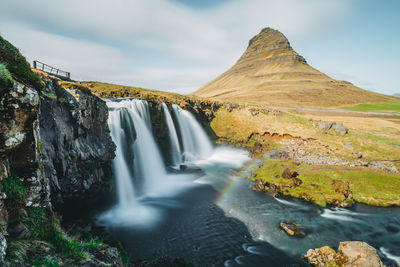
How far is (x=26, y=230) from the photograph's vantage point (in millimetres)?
5297

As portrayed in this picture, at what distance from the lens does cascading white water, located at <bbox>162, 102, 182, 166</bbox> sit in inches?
1247

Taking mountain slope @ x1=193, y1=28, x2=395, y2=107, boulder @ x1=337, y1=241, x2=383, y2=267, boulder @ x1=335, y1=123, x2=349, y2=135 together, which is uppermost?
mountain slope @ x1=193, y1=28, x2=395, y2=107

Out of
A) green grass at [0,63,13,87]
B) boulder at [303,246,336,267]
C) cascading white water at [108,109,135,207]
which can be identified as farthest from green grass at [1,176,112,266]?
cascading white water at [108,109,135,207]

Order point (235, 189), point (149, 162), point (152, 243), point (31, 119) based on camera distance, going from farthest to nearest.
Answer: point (149, 162), point (235, 189), point (152, 243), point (31, 119)

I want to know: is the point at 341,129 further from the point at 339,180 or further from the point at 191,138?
the point at 191,138

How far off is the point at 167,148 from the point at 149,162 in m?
5.91

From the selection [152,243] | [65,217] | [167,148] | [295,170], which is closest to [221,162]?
[167,148]

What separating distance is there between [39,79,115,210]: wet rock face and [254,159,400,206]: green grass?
18177 mm

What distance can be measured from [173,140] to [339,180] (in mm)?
24263

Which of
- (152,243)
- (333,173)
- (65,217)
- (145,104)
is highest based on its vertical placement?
(145,104)

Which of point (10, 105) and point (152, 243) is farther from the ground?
point (10, 105)

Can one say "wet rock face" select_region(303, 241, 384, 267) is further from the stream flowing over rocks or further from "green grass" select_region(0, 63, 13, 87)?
"green grass" select_region(0, 63, 13, 87)

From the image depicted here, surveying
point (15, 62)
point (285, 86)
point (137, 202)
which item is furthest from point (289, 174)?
point (285, 86)

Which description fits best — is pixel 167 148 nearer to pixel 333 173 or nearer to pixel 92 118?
pixel 92 118
